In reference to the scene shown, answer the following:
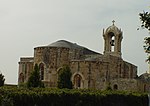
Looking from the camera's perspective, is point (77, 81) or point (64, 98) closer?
point (64, 98)

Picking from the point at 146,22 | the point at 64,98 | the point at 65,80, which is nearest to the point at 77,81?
the point at 65,80

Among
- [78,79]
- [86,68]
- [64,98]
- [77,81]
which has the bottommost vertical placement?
[64,98]

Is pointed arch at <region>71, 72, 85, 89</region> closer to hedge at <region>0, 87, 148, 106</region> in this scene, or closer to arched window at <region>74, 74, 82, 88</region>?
arched window at <region>74, 74, 82, 88</region>

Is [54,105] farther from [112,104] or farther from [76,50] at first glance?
[76,50]

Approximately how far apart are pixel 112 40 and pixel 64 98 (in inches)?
962

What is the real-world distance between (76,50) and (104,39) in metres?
5.02

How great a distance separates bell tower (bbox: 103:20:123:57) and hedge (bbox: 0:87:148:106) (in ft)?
51.9

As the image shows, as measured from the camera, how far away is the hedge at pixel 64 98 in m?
21.8

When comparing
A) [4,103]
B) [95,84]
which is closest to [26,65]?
[95,84]

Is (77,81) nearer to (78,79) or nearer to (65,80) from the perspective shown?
(78,79)

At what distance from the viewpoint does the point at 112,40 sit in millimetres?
48719

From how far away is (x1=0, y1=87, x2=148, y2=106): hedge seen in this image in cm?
2177

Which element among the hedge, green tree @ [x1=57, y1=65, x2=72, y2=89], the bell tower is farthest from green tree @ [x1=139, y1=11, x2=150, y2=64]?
the bell tower

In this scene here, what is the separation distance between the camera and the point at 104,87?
4259 cm
